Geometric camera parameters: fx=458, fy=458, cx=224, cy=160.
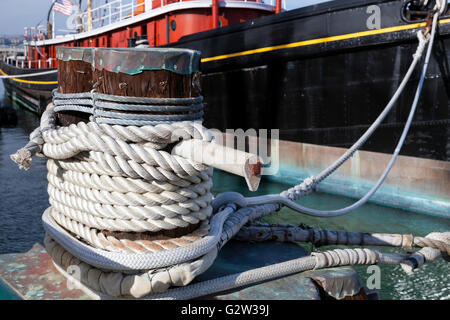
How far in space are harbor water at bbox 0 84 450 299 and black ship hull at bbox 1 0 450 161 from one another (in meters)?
0.84

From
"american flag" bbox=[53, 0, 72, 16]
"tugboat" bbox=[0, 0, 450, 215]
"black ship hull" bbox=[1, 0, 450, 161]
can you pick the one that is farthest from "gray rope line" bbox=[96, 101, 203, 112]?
"american flag" bbox=[53, 0, 72, 16]

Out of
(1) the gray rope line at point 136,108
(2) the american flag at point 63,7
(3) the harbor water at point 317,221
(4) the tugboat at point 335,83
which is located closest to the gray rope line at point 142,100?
(1) the gray rope line at point 136,108

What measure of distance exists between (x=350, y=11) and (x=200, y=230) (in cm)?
499

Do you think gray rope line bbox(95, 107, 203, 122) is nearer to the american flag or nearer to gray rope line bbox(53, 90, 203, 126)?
gray rope line bbox(53, 90, 203, 126)

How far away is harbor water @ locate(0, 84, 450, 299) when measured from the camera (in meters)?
3.60

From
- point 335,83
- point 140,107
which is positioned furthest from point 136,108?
point 335,83

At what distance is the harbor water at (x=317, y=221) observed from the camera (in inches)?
142

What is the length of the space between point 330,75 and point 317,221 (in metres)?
2.27

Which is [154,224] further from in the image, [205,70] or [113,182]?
[205,70]

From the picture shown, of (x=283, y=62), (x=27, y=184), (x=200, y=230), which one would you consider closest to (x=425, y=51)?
(x=283, y=62)

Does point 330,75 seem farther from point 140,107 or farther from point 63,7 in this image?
point 63,7

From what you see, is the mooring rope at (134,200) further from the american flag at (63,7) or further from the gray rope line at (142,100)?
the american flag at (63,7)

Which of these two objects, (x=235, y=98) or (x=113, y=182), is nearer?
(x=113, y=182)
